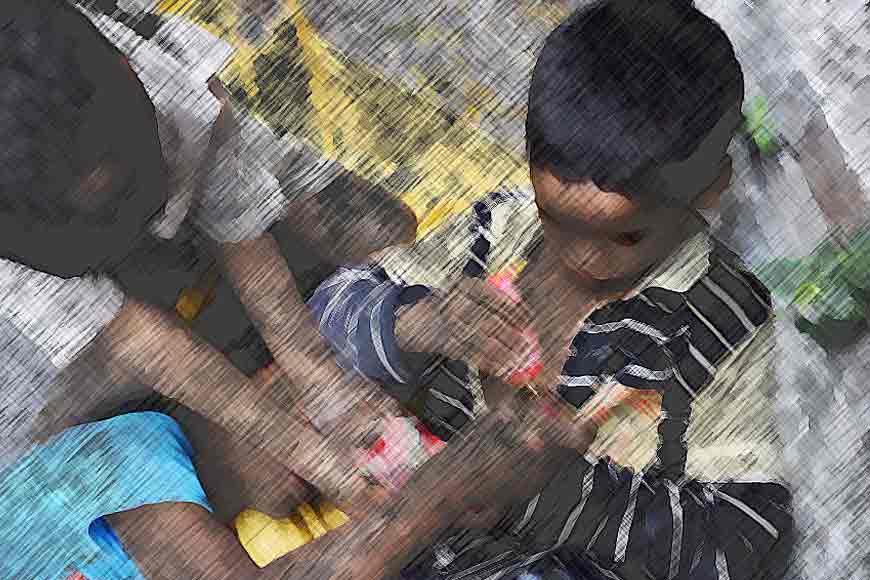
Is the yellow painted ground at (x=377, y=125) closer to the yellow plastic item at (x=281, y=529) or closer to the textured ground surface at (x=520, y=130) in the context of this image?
the textured ground surface at (x=520, y=130)

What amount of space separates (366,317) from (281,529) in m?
0.13

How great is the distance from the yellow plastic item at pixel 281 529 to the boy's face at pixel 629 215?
19cm

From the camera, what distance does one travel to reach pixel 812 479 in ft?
1.39

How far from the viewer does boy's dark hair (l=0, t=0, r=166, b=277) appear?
0.34 meters

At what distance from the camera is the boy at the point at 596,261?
0.37 meters

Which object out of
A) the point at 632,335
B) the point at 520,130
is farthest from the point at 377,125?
the point at 632,335

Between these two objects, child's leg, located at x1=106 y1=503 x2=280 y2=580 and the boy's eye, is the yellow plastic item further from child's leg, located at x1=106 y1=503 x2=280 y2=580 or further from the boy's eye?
the boy's eye

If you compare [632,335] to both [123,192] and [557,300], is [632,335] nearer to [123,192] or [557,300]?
[557,300]

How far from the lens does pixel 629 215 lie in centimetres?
38

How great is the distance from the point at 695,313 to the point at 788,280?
0.16ft

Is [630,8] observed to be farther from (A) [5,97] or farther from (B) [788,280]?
(A) [5,97]

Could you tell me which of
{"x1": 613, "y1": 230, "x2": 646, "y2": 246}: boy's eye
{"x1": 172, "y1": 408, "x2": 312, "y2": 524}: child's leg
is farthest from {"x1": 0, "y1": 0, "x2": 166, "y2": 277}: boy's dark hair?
{"x1": 613, "y1": 230, "x2": 646, "y2": 246}: boy's eye

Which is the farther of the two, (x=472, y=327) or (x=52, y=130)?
(x=472, y=327)

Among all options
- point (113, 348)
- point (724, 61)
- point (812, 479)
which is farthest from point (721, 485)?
point (113, 348)
